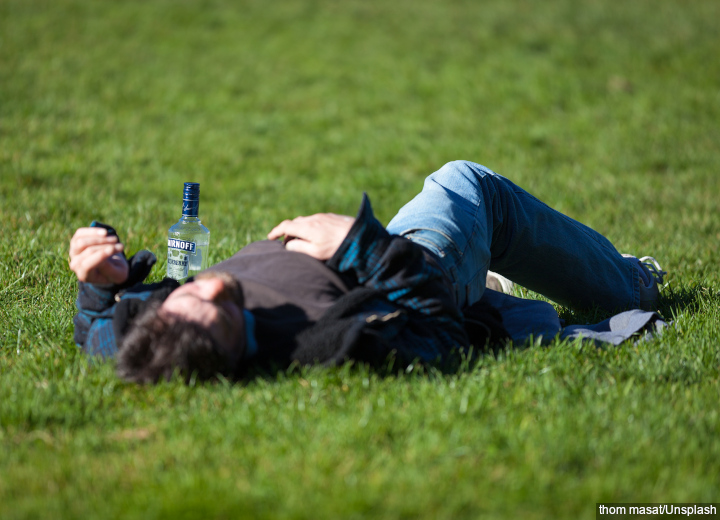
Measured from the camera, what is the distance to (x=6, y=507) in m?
2.03

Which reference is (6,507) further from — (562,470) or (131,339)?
(562,470)

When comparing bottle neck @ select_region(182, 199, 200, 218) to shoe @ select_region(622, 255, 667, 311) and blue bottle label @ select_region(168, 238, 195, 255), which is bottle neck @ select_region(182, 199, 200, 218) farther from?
shoe @ select_region(622, 255, 667, 311)

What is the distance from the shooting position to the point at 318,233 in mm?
2965

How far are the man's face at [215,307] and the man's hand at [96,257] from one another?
0.30m

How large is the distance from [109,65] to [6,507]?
35.4 ft

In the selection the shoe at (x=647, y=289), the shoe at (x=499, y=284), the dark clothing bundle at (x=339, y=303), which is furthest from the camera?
the shoe at (x=499, y=284)

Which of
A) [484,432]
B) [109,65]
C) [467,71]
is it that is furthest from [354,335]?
[109,65]

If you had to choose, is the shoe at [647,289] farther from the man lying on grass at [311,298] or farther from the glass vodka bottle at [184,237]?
the glass vodka bottle at [184,237]

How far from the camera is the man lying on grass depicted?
2.67 m

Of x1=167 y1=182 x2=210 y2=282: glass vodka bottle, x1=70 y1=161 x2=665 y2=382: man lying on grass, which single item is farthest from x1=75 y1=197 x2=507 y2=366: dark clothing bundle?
x1=167 y1=182 x2=210 y2=282: glass vodka bottle

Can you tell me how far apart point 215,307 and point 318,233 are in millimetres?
601

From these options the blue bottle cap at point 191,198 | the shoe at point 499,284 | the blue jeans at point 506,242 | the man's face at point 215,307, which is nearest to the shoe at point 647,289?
the blue jeans at point 506,242

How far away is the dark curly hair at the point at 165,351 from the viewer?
8.50 ft

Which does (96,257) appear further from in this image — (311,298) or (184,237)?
(184,237)
